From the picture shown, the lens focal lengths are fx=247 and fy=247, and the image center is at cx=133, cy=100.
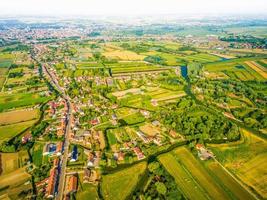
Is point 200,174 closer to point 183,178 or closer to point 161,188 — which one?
point 183,178

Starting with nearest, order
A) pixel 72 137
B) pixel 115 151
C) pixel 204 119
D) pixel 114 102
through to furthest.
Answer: pixel 115 151 → pixel 72 137 → pixel 204 119 → pixel 114 102

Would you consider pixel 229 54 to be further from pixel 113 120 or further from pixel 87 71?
pixel 113 120

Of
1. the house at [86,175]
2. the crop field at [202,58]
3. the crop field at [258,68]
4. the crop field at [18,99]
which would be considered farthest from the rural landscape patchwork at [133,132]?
the crop field at [202,58]

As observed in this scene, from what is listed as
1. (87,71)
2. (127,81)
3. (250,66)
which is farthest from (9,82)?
(250,66)

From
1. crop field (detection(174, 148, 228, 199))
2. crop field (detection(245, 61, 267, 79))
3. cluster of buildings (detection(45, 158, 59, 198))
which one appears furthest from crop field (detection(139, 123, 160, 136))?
crop field (detection(245, 61, 267, 79))

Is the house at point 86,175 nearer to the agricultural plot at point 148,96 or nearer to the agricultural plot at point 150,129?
the agricultural plot at point 150,129
